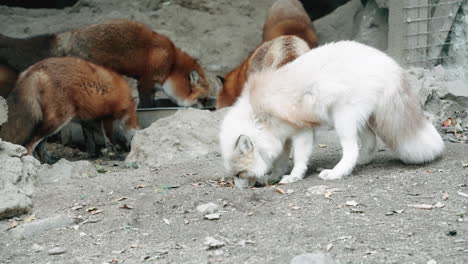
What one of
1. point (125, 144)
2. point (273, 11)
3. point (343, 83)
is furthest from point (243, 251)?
point (273, 11)

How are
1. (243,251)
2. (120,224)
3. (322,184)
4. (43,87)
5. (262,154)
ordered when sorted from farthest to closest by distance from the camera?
(43,87)
(262,154)
(322,184)
(120,224)
(243,251)

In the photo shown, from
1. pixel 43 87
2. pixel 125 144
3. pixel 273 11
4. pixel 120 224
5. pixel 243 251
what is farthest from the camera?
pixel 273 11

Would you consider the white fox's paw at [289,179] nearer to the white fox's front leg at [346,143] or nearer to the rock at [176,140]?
the white fox's front leg at [346,143]

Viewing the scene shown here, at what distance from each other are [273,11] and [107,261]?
26.9ft

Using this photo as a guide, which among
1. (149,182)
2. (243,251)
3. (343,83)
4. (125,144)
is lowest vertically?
(125,144)

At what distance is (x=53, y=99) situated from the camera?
29.7 feet

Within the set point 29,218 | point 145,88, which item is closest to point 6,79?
point 145,88

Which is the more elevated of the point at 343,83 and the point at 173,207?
the point at 343,83

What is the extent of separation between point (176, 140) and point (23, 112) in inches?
82.8

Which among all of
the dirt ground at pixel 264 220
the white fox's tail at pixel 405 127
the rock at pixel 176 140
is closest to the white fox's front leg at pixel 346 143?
the dirt ground at pixel 264 220

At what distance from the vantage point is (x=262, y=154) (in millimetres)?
6598

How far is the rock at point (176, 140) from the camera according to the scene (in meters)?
8.38

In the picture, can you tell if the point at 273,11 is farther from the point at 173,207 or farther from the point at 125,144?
the point at 173,207

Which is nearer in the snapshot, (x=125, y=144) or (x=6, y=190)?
(x=6, y=190)
